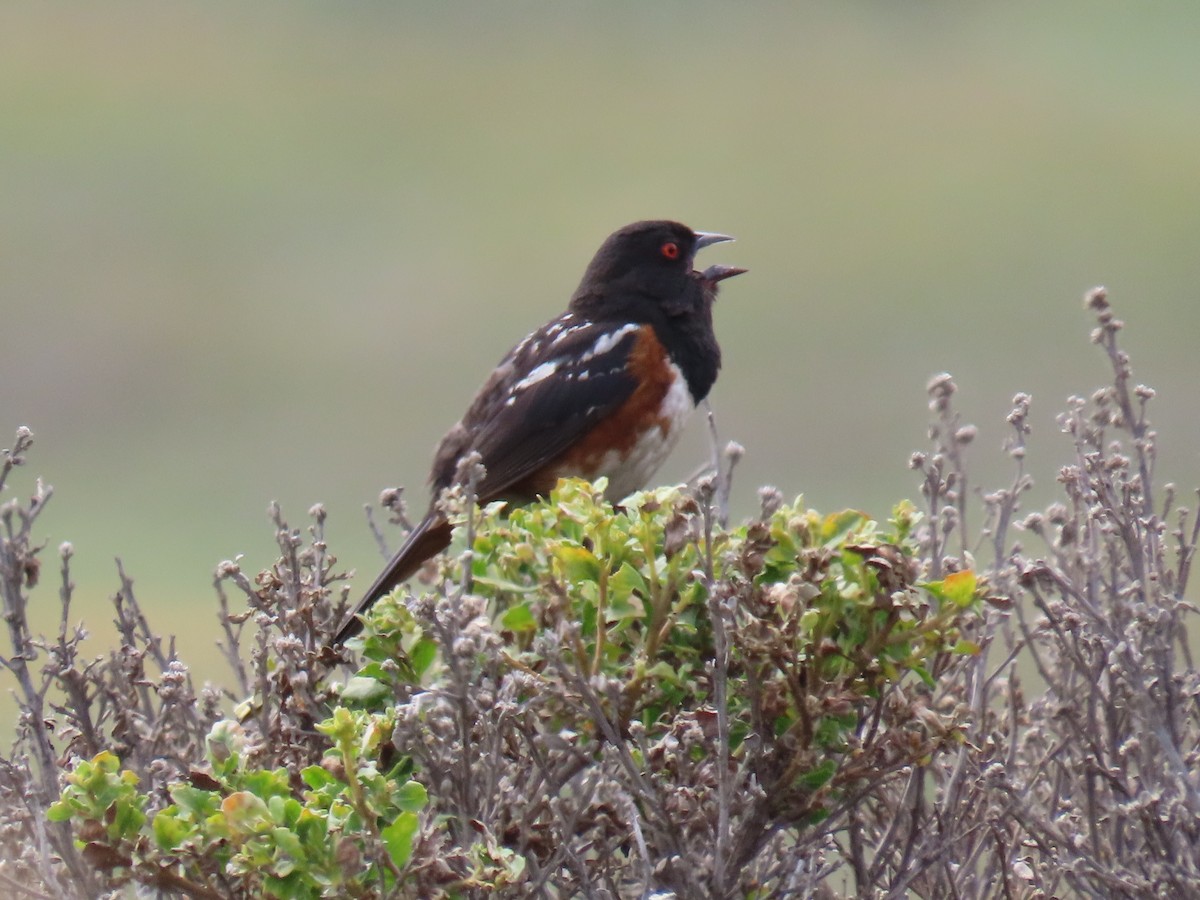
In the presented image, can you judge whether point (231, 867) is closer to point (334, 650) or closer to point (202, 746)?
point (334, 650)

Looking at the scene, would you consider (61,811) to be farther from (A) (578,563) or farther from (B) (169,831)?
(A) (578,563)

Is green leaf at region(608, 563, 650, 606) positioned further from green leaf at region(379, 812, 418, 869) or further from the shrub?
green leaf at region(379, 812, 418, 869)

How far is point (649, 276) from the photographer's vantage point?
10.3 ft

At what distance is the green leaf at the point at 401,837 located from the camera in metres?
1.23

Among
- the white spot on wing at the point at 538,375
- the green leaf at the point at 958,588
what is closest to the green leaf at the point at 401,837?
the green leaf at the point at 958,588

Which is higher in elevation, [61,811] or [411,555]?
[411,555]

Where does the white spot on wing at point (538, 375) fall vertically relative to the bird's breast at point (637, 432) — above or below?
above

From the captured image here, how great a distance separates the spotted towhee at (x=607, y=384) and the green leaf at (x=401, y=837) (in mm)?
1472

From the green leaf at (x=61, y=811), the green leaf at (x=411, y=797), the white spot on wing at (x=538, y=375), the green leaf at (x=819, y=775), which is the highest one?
the white spot on wing at (x=538, y=375)

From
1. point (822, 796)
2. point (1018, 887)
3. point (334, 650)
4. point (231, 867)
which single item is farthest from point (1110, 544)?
point (231, 867)

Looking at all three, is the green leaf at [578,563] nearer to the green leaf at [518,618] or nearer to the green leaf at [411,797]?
the green leaf at [518,618]

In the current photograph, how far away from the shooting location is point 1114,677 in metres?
1.76

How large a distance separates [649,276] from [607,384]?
35 centimetres

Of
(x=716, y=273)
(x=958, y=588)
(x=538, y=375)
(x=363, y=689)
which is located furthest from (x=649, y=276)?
(x=958, y=588)
